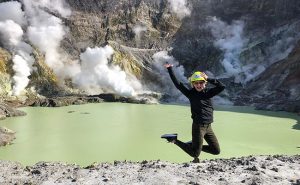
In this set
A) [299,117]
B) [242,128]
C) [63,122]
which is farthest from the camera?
[299,117]

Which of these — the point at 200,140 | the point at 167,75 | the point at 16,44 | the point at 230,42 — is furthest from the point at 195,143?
the point at 230,42

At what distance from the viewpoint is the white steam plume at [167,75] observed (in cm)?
4565

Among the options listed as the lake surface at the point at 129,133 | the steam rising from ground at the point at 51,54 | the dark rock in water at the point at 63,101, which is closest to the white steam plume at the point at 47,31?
the steam rising from ground at the point at 51,54

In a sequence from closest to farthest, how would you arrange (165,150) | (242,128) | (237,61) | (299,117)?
(165,150) → (242,128) → (299,117) → (237,61)

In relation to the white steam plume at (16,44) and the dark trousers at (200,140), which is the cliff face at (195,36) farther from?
the dark trousers at (200,140)

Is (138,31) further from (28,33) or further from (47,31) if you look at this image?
(28,33)

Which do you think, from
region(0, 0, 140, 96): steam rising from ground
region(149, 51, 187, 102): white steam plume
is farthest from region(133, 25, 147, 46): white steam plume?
region(0, 0, 140, 96): steam rising from ground

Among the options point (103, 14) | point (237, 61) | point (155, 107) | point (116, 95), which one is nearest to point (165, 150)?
point (155, 107)

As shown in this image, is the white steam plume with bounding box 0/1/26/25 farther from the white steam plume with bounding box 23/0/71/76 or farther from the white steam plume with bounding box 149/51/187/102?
the white steam plume with bounding box 149/51/187/102

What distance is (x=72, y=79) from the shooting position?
154 ft

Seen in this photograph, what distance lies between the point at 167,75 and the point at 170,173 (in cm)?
4100

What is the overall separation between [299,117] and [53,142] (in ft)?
54.3

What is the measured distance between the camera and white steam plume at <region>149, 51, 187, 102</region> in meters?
45.7

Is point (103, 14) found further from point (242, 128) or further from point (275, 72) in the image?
point (242, 128)
